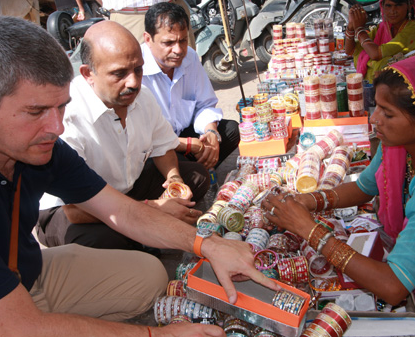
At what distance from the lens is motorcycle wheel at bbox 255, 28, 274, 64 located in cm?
816

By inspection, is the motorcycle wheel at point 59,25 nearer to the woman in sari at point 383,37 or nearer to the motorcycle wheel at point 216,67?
the motorcycle wheel at point 216,67

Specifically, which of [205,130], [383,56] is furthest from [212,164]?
[383,56]

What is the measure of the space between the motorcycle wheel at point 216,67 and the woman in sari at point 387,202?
17.7 feet

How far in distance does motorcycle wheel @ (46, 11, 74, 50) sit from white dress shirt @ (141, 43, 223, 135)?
4.62 meters

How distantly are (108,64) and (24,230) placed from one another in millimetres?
1266

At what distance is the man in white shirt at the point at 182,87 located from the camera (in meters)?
3.78

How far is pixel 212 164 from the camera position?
392 cm

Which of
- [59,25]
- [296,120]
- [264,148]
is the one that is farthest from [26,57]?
[59,25]

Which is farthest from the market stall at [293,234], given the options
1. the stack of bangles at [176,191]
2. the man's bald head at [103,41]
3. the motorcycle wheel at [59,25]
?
the motorcycle wheel at [59,25]

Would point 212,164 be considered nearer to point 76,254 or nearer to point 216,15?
point 76,254

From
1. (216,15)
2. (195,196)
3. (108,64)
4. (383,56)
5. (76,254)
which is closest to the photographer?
(76,254)

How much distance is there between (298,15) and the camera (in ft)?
24.6

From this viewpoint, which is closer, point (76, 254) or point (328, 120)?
point (76, 254)

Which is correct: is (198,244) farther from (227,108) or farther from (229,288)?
(227,108)
